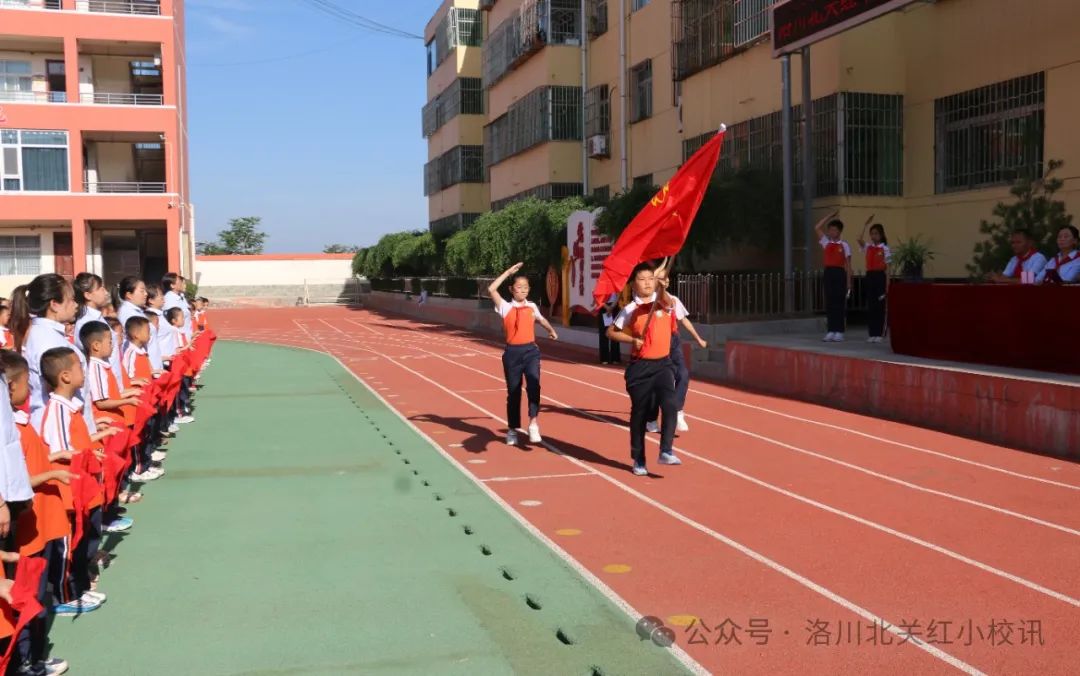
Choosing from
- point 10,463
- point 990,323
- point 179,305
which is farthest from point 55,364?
point 990,323

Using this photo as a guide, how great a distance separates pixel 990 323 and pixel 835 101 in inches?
306

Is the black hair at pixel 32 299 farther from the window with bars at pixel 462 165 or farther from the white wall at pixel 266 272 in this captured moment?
the white wall at pixel 266 272

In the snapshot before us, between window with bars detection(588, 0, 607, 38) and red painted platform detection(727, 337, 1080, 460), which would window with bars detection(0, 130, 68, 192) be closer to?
window with bars detection(588, 0, 607, 38)

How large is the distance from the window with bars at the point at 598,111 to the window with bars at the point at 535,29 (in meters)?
1.88

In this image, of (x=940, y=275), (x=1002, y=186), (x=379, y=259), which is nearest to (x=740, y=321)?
(x=940, y=275)

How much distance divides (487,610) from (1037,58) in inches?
531

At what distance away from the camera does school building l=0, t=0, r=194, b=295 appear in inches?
1212

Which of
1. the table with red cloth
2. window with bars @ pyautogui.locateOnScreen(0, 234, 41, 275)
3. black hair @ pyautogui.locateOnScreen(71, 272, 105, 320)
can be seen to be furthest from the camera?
window with bars @ pyautogui.locateOnScreen(0, 234, 41, 275)

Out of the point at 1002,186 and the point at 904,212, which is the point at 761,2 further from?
the point at 1002,186

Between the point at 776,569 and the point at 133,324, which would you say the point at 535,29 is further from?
the point at 776,569

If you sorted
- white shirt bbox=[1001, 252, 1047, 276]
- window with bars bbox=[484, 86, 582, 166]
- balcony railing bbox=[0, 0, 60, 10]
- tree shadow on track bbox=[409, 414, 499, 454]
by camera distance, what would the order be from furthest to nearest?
1. balcony railing bbox=[0, 0, 60, 10]
2. window with bars bbox=[484, 86, 582, 166]
3. white shirt bbox=[1001, 252, 1047, 276]
4. tree shadow on track bbox=[409, 414, 499, 454]

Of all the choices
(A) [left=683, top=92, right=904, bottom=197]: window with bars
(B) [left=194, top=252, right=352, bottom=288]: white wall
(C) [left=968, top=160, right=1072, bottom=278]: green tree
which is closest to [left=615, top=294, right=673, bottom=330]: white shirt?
(C) [left=968, top=160, right=1072, bottom=278]: green tree

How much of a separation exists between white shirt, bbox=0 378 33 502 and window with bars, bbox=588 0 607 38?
25529 millimetres

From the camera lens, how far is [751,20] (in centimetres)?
1906
